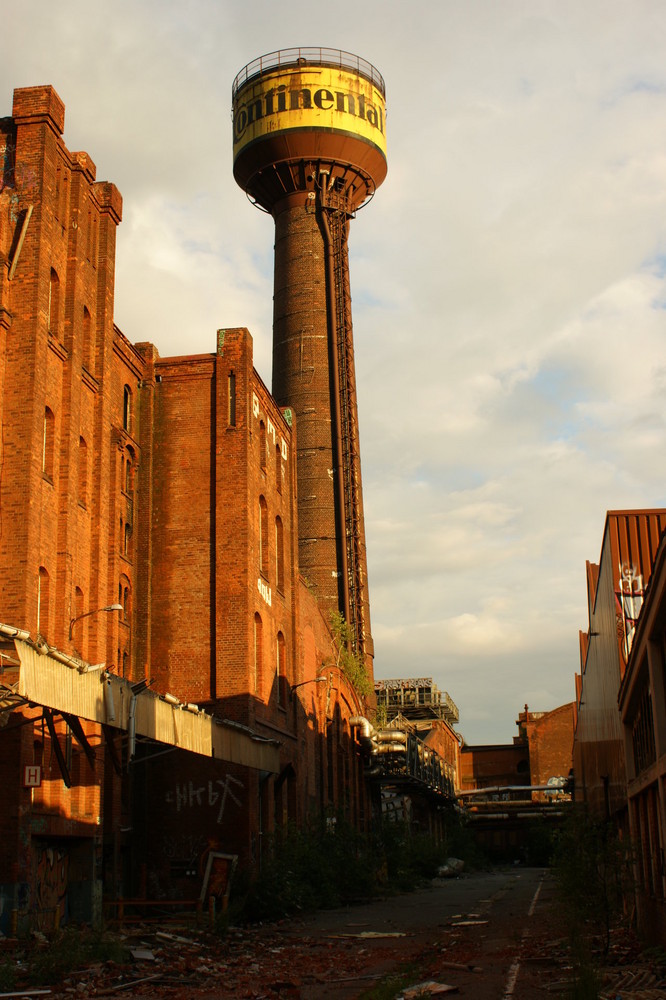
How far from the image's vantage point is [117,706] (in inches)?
658

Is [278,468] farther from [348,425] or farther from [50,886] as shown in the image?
[50,886]

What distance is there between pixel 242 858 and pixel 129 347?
12557 mm

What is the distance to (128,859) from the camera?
968 inches

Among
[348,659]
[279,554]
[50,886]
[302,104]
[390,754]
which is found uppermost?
[302,104]

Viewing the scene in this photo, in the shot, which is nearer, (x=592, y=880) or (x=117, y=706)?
(x=592, y=880)

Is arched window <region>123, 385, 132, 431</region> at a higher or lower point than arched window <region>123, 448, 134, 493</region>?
higher

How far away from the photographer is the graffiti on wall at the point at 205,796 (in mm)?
25109

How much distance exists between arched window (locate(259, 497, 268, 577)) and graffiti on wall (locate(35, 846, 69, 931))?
1106cm

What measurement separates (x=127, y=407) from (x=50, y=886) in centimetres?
1251

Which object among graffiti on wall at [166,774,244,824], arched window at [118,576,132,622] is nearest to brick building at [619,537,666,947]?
graffiti on wall at [166,774,244,824]

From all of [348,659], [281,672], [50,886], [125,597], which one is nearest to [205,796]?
[125,597]

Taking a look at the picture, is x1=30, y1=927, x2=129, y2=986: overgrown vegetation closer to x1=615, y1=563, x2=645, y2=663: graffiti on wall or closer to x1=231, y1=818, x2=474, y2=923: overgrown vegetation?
x1=231, y1=818, x2=474, y2=923: overgrown vegetation

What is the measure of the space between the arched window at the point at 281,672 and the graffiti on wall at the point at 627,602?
11876 mm

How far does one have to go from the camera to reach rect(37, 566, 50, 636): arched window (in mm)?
19672
